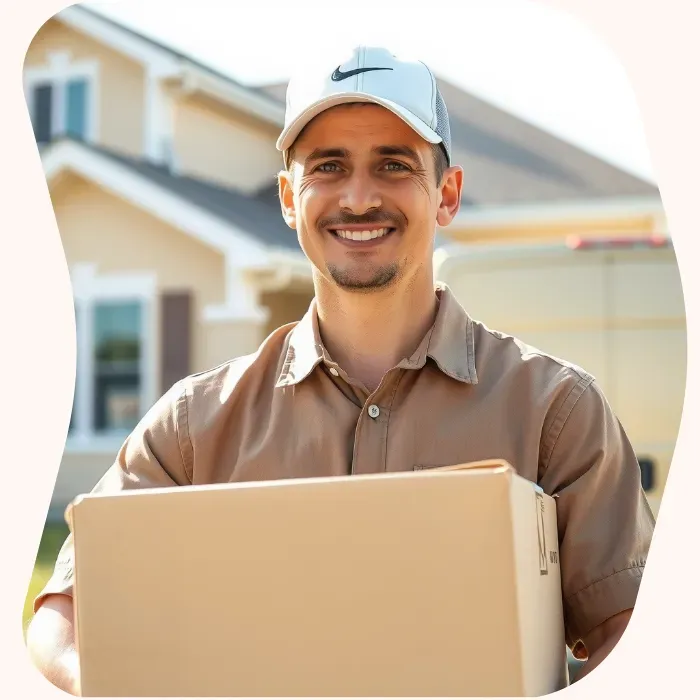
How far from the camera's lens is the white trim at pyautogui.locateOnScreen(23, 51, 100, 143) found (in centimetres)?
1178

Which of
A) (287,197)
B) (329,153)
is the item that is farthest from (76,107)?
(329,153)

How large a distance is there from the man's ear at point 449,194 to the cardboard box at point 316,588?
2.96 feet

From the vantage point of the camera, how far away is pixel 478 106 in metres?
9.60

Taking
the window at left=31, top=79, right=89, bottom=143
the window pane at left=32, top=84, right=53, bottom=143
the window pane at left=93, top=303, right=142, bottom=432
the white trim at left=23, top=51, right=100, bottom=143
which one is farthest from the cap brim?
the window pane at left=32, top=84, right=53, bottom=143

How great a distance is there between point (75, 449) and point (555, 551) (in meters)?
9.41

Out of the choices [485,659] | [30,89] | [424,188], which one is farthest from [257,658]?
[30,89]

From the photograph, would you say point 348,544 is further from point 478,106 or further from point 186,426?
point 478,106

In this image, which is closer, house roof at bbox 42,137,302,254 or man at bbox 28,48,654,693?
man at bbox 28,48,654,693

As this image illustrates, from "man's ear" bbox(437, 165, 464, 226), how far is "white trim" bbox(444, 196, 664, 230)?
324 inches

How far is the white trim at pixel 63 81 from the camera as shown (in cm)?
1178

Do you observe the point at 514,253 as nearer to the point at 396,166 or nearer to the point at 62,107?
the point at 396,166

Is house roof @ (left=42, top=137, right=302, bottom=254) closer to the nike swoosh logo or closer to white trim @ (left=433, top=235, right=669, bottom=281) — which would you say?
white trim @ (left=433, top=235, right=669, bottom=281)

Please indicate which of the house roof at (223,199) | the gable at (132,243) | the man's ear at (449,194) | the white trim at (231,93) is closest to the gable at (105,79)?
the house roof at (223,199)

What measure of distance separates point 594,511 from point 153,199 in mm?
9389
